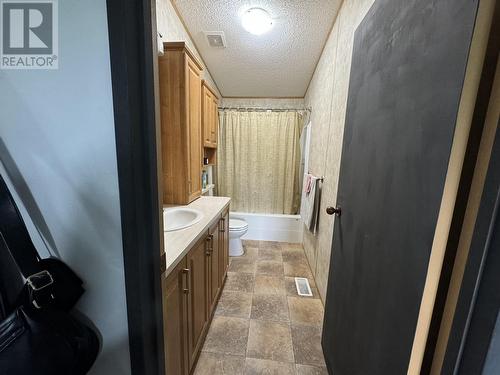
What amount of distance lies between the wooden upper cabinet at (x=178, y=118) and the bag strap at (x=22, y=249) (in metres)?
1.25

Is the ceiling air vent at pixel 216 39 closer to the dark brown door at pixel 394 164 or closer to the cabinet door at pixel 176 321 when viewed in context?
the dark brown door at pixel 394 164

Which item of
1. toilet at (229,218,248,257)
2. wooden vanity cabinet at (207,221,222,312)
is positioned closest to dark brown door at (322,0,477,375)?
wooden vanity cabinet at (207,221,222,312)

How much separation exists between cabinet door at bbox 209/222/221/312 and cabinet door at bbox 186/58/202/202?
1.48 feet

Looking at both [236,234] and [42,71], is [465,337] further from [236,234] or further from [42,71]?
[236,234]

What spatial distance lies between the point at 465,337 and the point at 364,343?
0.50m

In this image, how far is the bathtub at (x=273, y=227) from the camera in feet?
10.8

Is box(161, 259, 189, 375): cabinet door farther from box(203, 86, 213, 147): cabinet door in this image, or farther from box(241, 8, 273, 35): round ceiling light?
box(241, 8, 273, 35): round ceiling light

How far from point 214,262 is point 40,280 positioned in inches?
48.3

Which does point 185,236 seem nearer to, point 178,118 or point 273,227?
point 178,118

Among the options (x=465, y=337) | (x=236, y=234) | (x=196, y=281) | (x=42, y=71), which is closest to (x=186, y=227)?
(x=196, y=281)

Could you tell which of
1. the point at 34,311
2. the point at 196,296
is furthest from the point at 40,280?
the point at 196,296

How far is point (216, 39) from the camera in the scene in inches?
82.0

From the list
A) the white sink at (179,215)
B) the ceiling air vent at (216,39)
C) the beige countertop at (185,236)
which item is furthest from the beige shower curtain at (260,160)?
the white sink at (179,215)

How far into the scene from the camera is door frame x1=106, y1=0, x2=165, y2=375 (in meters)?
0.52
